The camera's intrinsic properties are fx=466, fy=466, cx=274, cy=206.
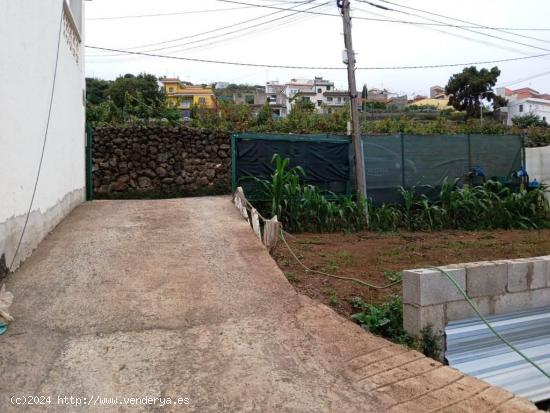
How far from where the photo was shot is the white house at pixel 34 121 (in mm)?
4188

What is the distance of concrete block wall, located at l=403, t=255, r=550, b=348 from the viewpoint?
3.71 metres

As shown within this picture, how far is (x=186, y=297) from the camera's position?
164 inches

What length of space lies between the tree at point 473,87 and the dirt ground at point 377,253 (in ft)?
120

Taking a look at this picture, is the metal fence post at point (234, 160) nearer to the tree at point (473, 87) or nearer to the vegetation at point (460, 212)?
the vegetation at point (460, 212)

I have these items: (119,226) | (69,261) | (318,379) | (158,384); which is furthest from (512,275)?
(119,226)

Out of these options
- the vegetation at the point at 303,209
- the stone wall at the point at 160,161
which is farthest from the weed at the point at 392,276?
the stone wall at the point at 160,161

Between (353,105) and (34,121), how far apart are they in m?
5.82

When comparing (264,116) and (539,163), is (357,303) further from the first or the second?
(264,116)

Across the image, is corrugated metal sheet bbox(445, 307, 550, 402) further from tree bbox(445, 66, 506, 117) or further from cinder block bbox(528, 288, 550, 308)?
tree bbox(445, 66, 506, 117)

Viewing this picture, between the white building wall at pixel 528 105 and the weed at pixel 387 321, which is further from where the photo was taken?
the white building wall at pixel 528 105

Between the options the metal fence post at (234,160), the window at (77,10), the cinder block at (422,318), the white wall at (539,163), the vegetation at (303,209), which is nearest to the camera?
the cinder block at (422,318)

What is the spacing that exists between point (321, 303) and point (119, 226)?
3.58 m

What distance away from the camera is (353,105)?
9.04 meters

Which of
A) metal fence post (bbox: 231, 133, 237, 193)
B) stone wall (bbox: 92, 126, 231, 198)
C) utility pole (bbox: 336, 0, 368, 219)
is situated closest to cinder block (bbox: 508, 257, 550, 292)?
utility pole (bbox: 336, 0, 368, 219)
